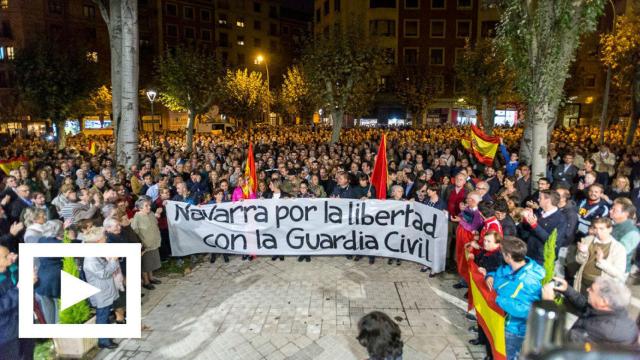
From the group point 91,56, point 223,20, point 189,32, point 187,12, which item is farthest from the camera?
point 223,20

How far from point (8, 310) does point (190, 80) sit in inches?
832

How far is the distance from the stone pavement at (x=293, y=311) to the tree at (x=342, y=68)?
14.7 m

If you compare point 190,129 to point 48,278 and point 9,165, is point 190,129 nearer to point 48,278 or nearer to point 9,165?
point 9,165

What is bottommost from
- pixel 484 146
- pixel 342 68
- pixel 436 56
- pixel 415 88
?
pixel 484 146

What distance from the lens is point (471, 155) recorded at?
14617 millimetres

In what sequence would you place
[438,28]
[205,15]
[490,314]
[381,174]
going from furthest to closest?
1. [205,15]
2. [438,28]
3. [381,174]
4. [490,314]

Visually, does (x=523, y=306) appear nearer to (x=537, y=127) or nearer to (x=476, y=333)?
(x=476, y=333)

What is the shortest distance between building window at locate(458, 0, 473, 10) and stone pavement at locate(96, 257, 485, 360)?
48.2 meters

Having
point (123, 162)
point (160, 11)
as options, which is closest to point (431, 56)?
point (160, 11)

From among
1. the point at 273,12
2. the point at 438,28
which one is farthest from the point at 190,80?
the point at 273,12

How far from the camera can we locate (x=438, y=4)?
162ft

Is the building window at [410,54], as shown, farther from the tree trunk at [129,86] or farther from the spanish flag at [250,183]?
the spanish flag at [250,183]

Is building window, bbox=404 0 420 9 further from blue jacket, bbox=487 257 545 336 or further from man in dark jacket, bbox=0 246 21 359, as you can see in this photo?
man in dark jacket, bbox=0 246 21 359

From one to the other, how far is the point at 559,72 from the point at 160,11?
197ft
